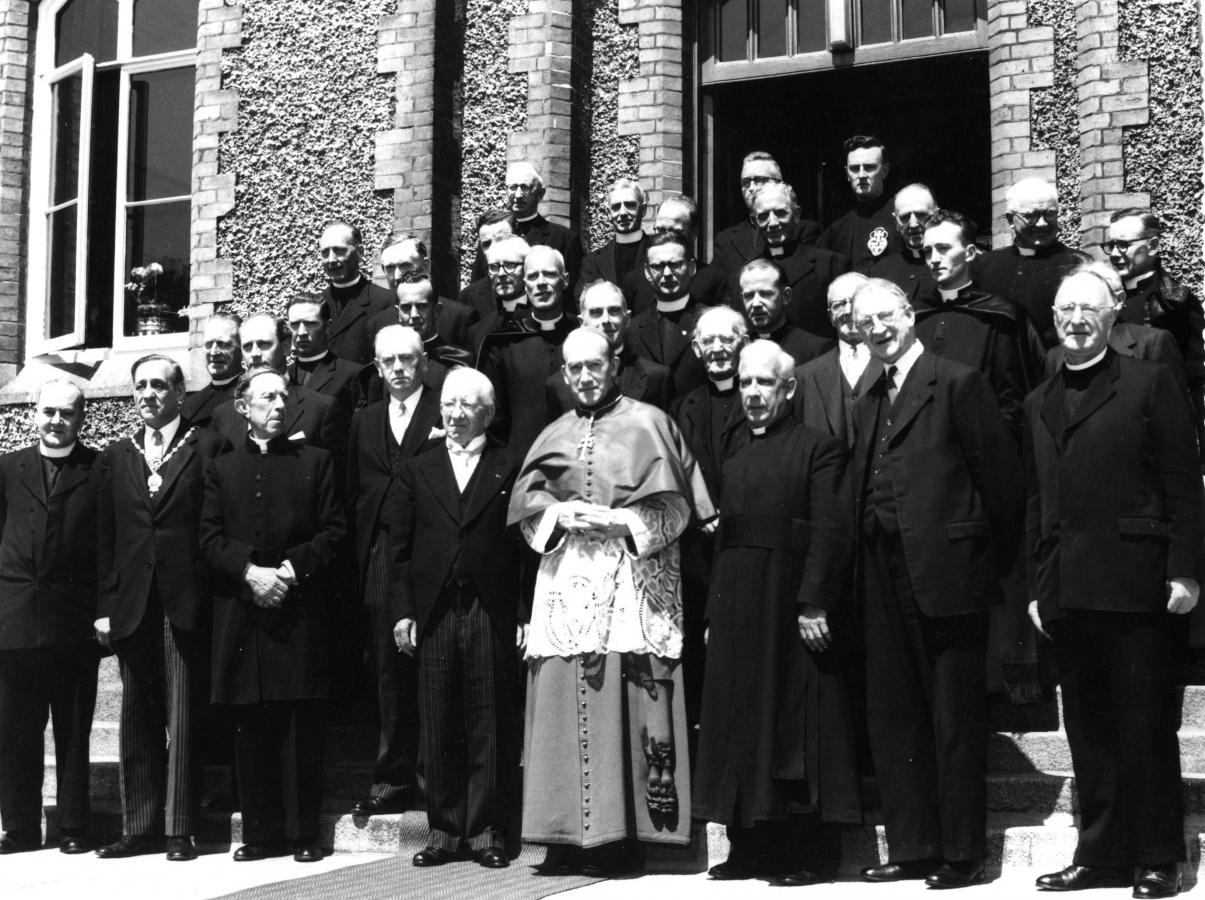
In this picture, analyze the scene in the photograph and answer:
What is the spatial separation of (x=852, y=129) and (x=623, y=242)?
2.90m

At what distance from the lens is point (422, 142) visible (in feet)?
33.7

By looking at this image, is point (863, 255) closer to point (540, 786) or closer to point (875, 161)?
point (875, 161)

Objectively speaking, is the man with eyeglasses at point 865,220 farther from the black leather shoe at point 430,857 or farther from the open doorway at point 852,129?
the black leather shoe at point 430,857

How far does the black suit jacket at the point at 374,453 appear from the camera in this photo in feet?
23.2

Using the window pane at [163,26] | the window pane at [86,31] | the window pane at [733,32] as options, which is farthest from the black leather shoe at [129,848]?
the window pane at [86,31]

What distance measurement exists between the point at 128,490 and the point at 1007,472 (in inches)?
145

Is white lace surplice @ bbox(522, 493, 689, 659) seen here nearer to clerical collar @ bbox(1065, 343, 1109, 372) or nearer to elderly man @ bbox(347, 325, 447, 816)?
elderly man @ bbox(347, 325, 447, 816)

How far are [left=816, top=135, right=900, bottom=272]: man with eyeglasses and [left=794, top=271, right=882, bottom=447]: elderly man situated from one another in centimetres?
128

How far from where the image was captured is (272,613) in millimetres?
6867

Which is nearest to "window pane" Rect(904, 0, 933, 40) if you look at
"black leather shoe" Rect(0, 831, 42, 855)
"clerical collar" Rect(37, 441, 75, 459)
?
"clerical collar" Rect(37, 441, 75, 459)

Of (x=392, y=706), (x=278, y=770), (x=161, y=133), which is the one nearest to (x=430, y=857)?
(x=392, y=706)

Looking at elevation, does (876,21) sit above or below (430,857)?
above

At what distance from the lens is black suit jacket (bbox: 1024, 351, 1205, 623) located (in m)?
5.43

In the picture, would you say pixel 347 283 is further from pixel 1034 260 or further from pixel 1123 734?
pixel 1123 734
